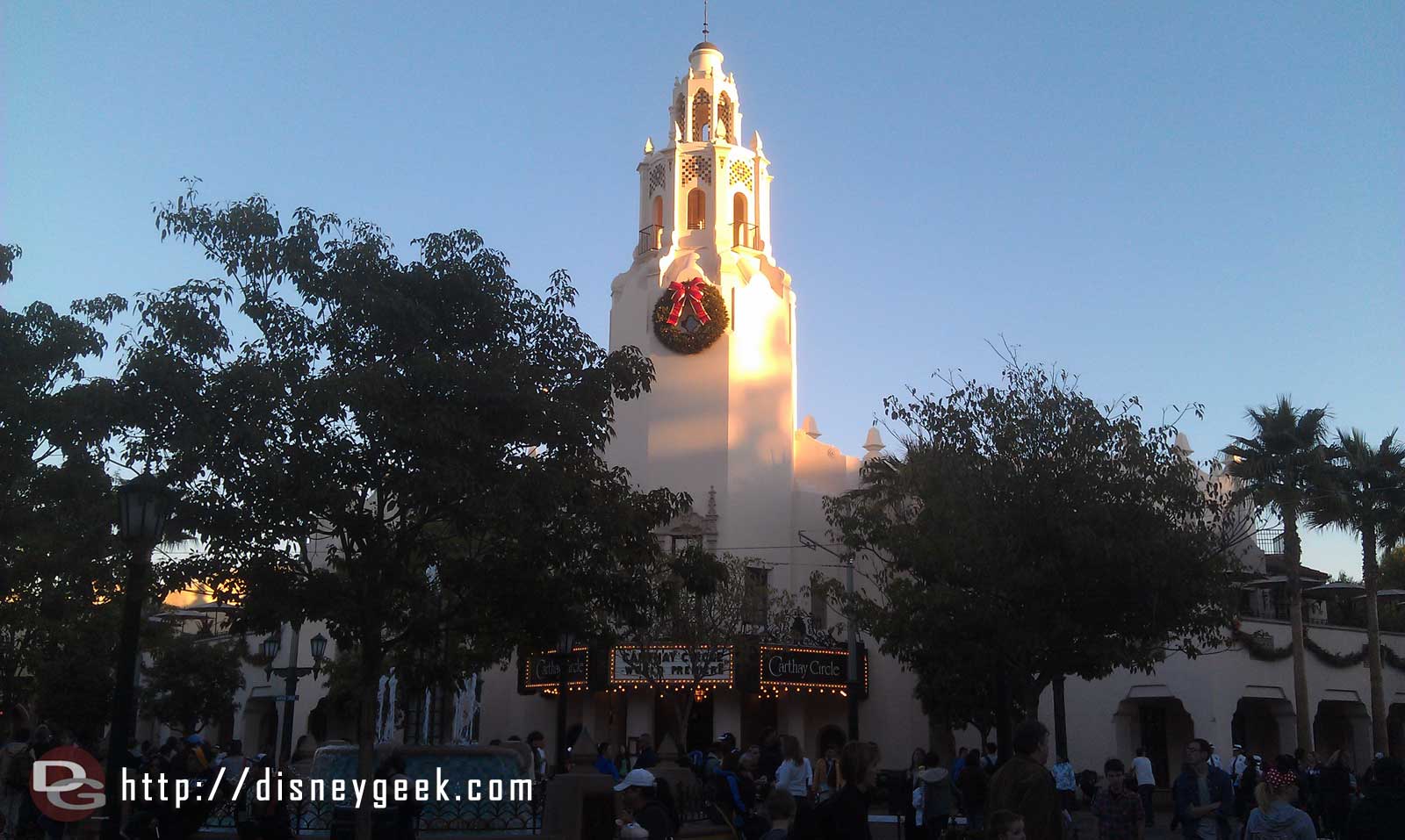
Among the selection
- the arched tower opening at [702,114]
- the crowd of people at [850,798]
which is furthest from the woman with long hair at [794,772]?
the arched tower opening at [702,114]

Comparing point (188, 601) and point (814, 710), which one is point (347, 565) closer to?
point (814, 710)

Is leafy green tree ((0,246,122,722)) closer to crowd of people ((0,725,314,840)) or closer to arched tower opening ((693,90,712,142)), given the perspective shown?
crowd of people ((0,725,314,840))

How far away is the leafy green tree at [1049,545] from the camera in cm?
2183

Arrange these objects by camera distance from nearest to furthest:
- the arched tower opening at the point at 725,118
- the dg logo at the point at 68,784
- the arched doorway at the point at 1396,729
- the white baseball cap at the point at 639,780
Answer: the white baseball cap at the point at 639,780 → the dg logo at the point at 68,784 → the arched doorway at the point at 1396,729 → the arched tower opening at the point at 725,118

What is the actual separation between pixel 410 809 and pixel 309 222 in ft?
24.3

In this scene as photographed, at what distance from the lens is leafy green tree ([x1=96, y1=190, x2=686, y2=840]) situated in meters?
15.0

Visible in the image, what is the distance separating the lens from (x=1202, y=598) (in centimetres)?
2233

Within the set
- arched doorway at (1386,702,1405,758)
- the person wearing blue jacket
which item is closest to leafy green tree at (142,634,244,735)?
arched doorway at (1386,702,1405,758)

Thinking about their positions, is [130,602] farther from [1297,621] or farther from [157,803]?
[1297,621]

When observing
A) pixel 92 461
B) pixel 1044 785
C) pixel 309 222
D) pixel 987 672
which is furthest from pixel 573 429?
pixel 987 672

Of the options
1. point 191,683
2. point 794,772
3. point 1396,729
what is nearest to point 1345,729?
point 1396,729

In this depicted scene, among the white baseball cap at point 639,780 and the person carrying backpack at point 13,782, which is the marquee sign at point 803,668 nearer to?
the person carrying backpack at point 13,782

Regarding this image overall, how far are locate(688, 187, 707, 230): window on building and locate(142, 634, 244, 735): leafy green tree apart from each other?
78.6ft

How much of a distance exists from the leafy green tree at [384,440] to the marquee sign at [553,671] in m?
20.8
